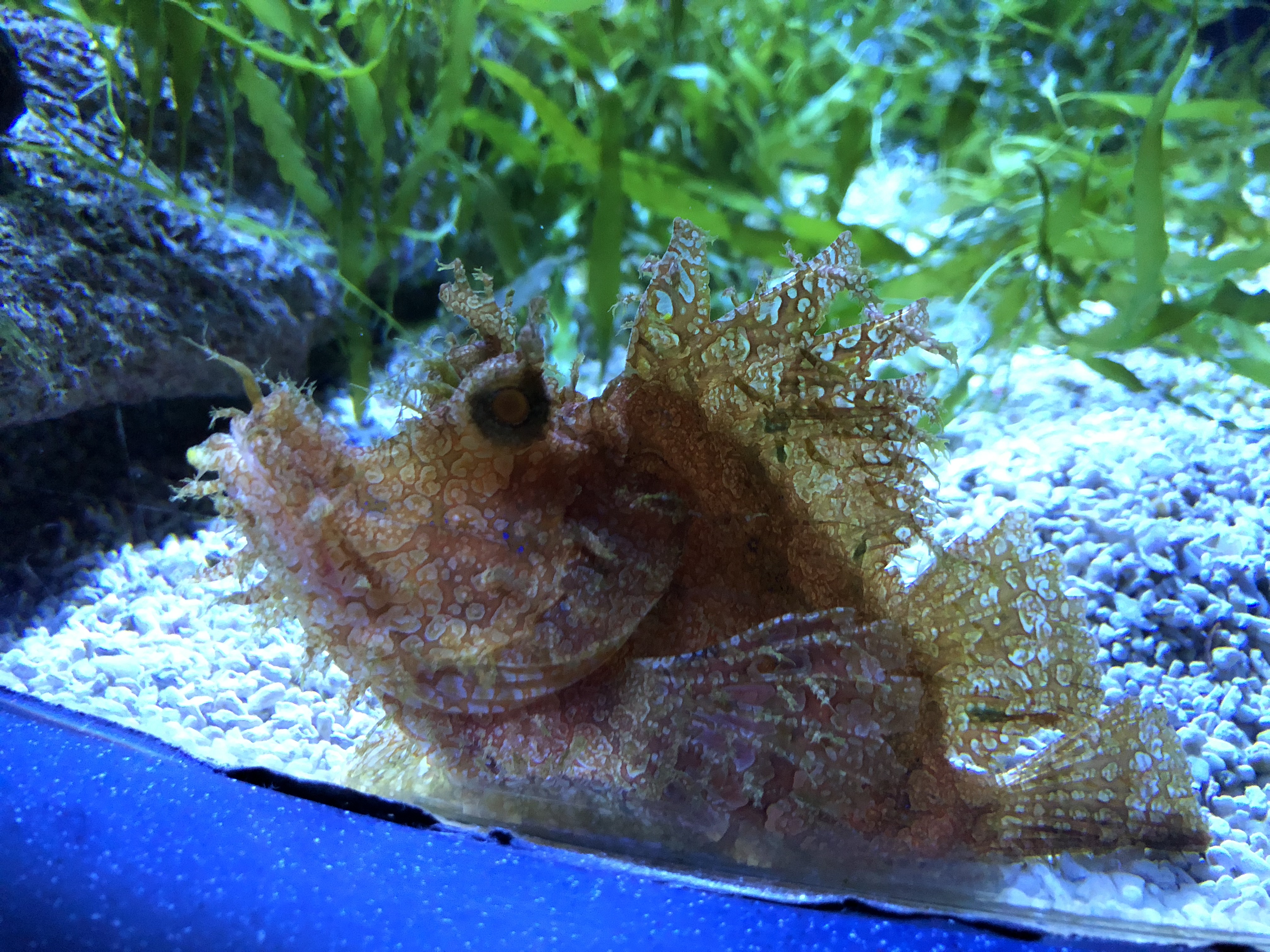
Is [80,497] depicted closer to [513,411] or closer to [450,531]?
[450,531]

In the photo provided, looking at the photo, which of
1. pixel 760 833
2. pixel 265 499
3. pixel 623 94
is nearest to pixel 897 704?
pixel 760 833

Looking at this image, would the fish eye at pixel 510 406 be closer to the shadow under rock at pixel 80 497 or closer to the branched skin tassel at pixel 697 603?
the branched skin tassel at pixel 697 603

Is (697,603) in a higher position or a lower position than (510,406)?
lower

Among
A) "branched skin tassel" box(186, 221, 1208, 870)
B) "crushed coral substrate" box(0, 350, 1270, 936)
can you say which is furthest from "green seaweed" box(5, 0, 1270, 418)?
"branched skin tassel" box(186, 221, 1208, 870)

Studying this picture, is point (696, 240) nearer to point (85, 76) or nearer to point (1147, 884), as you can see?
point (1147, 884)

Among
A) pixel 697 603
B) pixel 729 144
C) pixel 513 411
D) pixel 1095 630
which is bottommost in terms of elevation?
pixel 697 603

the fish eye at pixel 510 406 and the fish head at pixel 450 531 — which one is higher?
the fish eye at pixel 510 406

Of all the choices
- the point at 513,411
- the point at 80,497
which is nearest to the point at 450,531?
the point at 513,411

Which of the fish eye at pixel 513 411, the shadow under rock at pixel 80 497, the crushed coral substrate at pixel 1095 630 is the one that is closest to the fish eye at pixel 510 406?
the fish eye at pixel 513 411

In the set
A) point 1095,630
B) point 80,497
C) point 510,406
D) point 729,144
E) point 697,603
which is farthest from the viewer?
point 729,144
